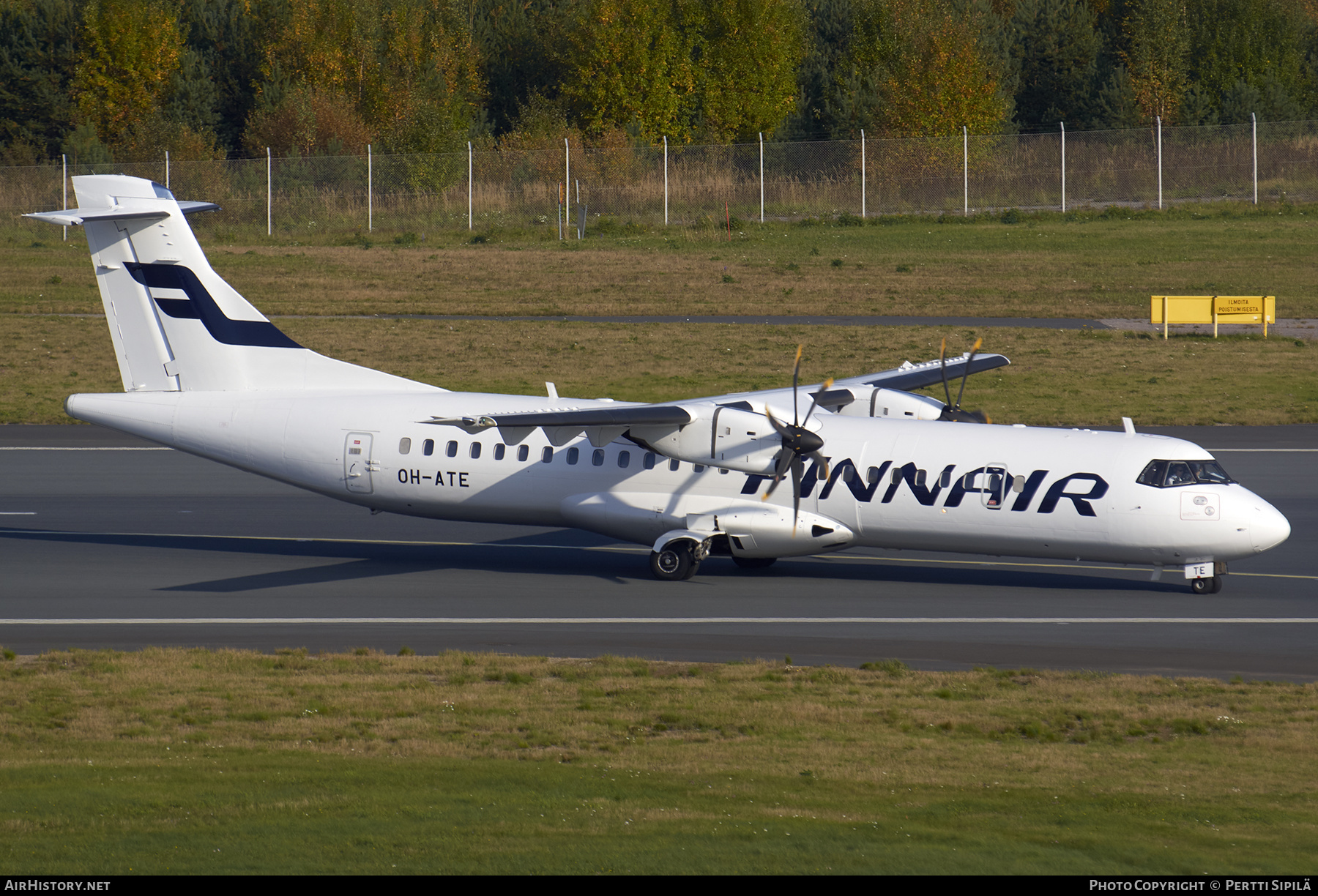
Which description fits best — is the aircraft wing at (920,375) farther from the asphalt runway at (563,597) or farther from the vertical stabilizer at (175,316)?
the vertical stabilizer at (175,316)

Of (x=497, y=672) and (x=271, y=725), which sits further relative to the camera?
(x=497, y=672)

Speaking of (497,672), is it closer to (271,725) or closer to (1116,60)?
(271,725)

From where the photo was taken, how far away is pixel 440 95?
89.6m

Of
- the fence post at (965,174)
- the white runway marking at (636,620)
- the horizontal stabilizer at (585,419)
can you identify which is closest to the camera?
the white runway marking at (636,620)

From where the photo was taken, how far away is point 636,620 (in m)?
21.2

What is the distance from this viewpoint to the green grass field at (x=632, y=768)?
10547 mm

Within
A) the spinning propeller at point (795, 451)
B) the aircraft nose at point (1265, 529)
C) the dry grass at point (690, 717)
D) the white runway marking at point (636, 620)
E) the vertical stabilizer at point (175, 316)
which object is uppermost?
the vertical stabilizer at point (175, 316)

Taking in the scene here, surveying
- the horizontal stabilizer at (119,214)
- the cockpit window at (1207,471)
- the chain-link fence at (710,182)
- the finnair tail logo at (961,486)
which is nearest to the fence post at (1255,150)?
the chain-link fence at (710,182)

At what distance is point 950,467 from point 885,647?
4190 mm

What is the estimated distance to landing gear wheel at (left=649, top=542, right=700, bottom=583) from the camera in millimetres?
23703

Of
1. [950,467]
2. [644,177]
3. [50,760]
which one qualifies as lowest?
[50,760]

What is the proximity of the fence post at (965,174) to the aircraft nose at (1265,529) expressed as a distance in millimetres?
49241

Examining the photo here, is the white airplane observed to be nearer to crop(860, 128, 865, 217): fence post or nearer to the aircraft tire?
the aircraft tire
